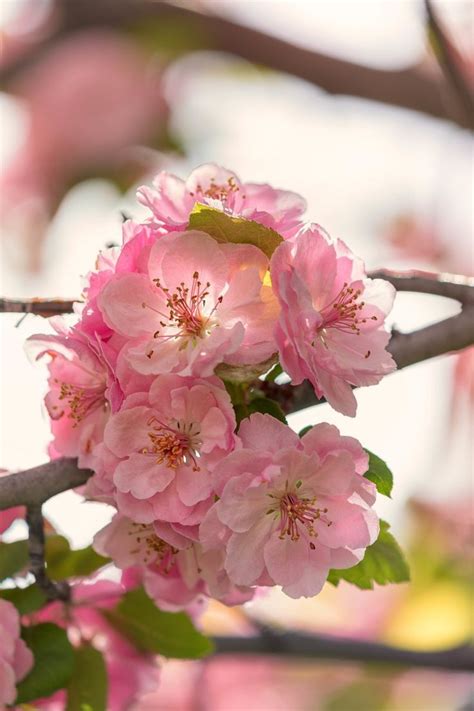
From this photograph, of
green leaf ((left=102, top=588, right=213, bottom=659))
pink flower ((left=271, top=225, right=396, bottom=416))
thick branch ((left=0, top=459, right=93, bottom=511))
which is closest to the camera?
pink flower ((left=271, top=225, right=396, bottom=416))

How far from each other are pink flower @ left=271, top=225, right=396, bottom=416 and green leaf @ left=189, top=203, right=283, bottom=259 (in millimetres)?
24

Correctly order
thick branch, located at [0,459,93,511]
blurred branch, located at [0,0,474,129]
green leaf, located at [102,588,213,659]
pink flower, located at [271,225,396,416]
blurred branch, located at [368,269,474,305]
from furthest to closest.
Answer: blurred branch, located at [0,0,474,129] → green leaf, located at [102,588,213,659] → blurred branch, located at [368,269,474,305] → thick branch, located at [0,459,93,511] → pink flower, located at [271,225,396,416]

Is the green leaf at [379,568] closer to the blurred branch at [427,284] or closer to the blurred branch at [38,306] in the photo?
the blurred branch at [427,284]

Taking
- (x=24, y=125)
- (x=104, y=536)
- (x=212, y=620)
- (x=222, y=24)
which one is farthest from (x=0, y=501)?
(x=24, y=125)

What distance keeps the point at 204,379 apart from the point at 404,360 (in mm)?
309

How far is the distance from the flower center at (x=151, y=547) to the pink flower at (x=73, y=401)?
0.33ft

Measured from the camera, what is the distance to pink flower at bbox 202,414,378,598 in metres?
0.93

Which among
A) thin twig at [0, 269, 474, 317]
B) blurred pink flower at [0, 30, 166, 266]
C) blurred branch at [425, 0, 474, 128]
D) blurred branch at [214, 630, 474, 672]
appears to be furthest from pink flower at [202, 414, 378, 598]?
blurred pink flower at [0, 30, 166, 266]

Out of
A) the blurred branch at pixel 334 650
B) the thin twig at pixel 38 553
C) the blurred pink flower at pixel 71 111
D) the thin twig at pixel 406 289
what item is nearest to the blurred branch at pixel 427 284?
the thin twig at pixel 406 289

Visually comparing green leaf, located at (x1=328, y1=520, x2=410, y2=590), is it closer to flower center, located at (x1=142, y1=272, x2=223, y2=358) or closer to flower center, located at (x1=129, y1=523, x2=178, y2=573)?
flower center, located at (x1=129, y1=523, x2=178, y2=573)

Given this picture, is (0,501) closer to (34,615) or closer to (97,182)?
(34,615)

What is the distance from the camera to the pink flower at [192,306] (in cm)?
93

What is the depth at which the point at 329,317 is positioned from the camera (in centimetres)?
99

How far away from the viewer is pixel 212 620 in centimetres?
296
